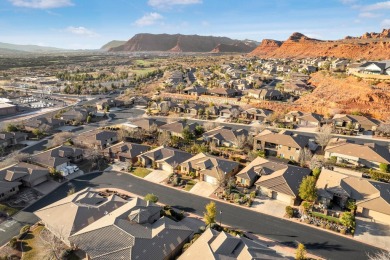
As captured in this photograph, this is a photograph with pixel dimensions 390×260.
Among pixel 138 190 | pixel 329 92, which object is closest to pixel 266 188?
pixel 138 190

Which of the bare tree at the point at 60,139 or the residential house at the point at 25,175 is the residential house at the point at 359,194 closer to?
the residential house at the point at 25,175

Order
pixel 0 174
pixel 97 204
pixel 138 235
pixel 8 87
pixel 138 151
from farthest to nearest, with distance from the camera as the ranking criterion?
1. pixel 8 87
2. pixel 138 151
3. pixel 0 174
4. pixel 97 204
5. pixel 138 235

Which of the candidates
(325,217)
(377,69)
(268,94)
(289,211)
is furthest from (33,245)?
(377,69)

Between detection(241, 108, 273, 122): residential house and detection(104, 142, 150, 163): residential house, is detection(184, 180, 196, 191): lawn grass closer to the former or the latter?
detection(104, 142, 150, 163): residential house

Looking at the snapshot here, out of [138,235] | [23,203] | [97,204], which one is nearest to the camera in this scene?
[138,235]

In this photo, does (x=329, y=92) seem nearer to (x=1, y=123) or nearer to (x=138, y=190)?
(x=138, y=190)

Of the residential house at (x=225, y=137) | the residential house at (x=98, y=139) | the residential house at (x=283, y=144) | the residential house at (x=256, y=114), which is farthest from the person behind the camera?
the residential house at (x=256, y=114)

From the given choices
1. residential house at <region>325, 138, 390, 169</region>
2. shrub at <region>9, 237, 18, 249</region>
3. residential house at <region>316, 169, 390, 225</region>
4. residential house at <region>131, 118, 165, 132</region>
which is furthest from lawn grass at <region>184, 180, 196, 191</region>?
residential house at <region>325, 138, 390, 169</region>

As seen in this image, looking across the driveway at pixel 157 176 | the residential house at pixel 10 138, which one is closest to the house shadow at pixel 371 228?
the driveway at pixel 157 176
